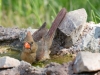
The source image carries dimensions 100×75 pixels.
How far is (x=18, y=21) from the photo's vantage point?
20.3ft

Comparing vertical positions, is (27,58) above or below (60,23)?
below

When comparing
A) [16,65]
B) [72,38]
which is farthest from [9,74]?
[72,38]

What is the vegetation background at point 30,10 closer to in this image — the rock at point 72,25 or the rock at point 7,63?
the rock at point 72,25

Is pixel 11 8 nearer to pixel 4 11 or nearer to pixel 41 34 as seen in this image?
pixel 4 11

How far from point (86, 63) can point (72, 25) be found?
862 millimetres

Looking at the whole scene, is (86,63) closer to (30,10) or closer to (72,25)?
(72,25)

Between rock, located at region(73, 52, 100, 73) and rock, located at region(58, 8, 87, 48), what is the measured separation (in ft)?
2.37

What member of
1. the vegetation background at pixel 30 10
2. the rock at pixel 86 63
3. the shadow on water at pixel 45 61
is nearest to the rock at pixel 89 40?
the shadow on water at pixel 45 61

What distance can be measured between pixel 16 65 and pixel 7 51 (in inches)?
32.8

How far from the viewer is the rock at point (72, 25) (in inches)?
147

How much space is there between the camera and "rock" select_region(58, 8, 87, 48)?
12.3 feet

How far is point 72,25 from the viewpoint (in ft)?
12.3

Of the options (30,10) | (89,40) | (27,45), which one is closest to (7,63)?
(27,45)

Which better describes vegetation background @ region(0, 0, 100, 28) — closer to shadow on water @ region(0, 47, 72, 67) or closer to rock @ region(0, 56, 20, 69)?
shadow on water @ region(0, 47, 72, 67)
